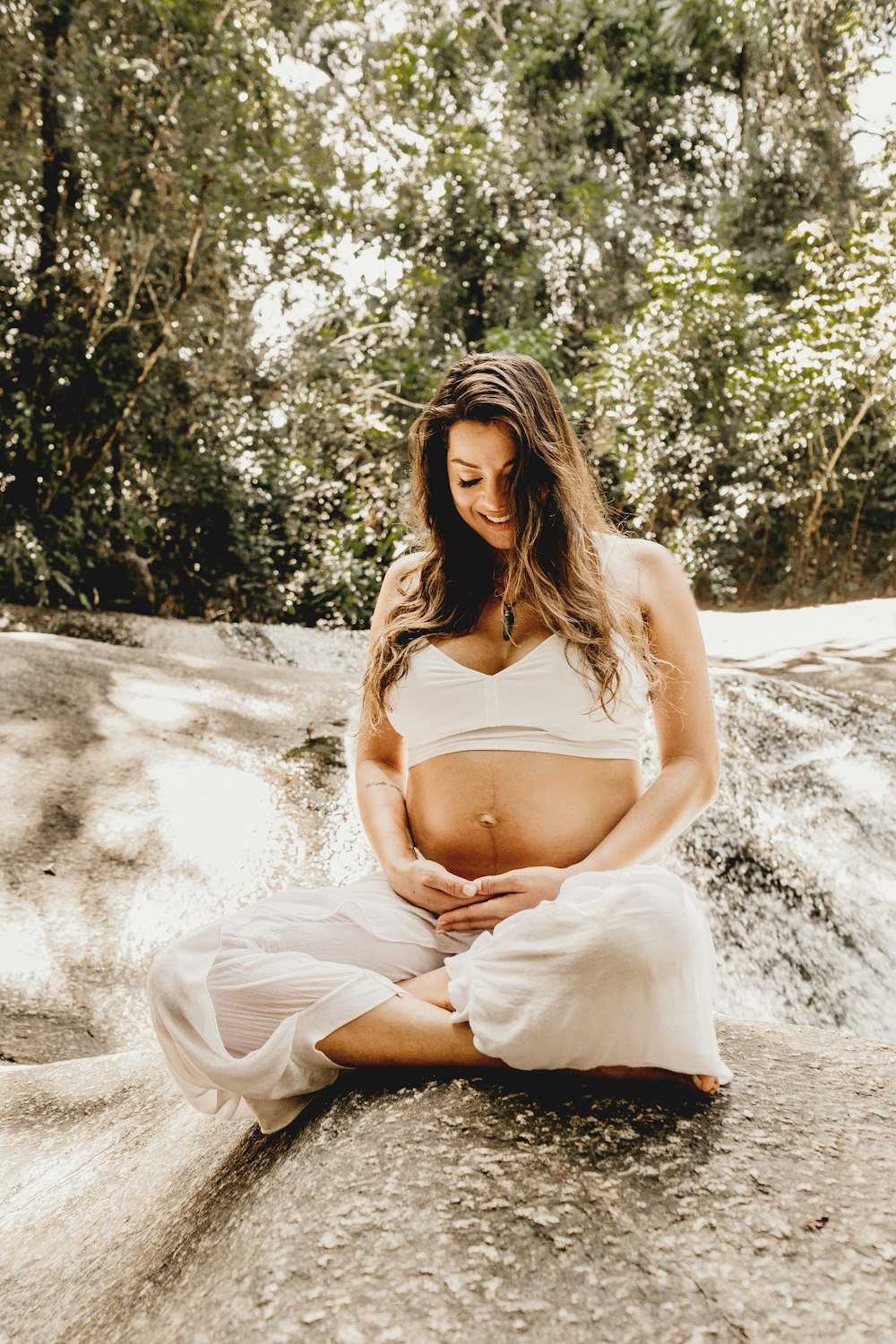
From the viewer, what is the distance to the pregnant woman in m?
1.48

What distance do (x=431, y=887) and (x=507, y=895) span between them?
179mm

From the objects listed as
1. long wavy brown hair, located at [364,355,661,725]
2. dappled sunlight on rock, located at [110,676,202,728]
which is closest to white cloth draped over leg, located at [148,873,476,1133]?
long wavy brown hair, located at [364,355,661,725]

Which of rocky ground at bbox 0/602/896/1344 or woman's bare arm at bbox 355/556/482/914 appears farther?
woman's bare arm at bbox 355/556/482/914

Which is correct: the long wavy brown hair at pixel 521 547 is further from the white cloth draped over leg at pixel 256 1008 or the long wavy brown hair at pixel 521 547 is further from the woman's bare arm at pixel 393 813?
the white cloth draped over leg at pixel 256 1008

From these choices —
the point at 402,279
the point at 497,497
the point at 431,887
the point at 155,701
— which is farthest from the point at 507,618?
the point at 402,279

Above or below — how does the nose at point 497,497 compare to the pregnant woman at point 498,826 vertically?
above

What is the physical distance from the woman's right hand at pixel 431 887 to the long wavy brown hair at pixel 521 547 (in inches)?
17.3

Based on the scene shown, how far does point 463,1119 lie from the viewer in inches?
60.2

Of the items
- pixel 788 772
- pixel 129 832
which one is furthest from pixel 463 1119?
pixel 788 772

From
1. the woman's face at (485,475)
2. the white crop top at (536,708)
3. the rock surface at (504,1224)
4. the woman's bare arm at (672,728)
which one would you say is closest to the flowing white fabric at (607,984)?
the rock surface at (504,1224)

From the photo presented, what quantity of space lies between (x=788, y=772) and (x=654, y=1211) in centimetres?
414

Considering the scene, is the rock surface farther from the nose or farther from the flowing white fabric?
the nose

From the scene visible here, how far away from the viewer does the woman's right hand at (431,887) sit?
184cm

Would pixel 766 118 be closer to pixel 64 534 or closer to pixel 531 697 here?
pixel 64 534
